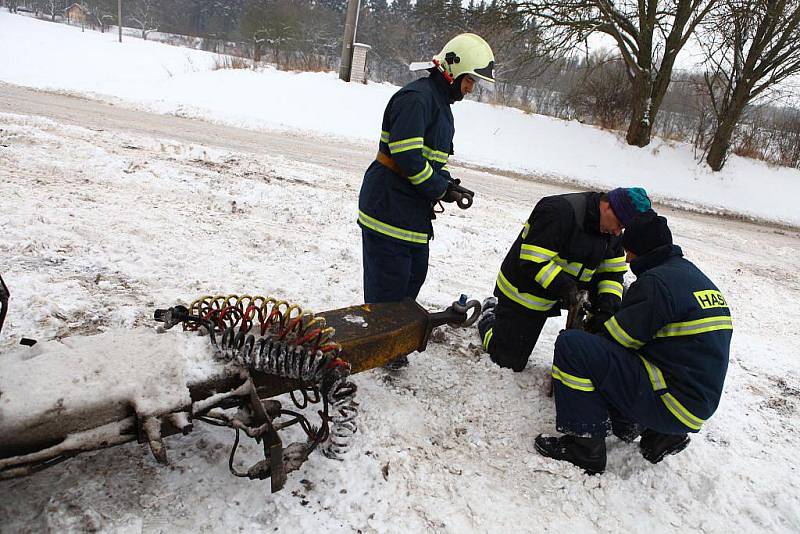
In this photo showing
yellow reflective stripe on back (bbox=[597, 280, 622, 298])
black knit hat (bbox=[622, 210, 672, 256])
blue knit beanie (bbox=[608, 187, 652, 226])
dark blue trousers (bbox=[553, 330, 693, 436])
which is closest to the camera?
dark blue trousers (bbox=[553, 330, 693, 436])

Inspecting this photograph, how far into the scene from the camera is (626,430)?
2.78 meters

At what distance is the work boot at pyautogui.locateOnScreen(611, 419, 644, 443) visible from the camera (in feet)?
9.05

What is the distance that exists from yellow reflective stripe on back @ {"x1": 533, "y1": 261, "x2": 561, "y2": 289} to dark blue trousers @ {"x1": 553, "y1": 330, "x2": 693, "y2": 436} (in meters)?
0.45

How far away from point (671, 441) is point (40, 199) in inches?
203

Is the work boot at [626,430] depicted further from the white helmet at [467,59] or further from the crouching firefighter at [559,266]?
the white helmet at [467,59]

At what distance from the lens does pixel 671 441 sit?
2.63 m

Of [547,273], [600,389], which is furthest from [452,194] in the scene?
[600,389]

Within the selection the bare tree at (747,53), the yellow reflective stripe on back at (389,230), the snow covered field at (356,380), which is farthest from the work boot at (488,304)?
the bare tree at (747,53)

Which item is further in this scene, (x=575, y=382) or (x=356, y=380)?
(x=356, y=380)

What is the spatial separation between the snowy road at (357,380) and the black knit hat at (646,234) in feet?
3.62

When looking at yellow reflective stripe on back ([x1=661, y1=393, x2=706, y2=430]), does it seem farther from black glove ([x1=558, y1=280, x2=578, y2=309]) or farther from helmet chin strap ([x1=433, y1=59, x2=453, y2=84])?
helmet chin strap ([x1=433, y1=59, x2=453, y2=84])

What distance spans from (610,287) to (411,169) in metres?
1.56

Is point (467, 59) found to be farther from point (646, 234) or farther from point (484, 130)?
point (484, 130)

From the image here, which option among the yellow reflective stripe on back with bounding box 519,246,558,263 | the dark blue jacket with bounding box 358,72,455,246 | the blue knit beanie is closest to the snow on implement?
the dark blue jacket with bounding box 358,72,455,246
